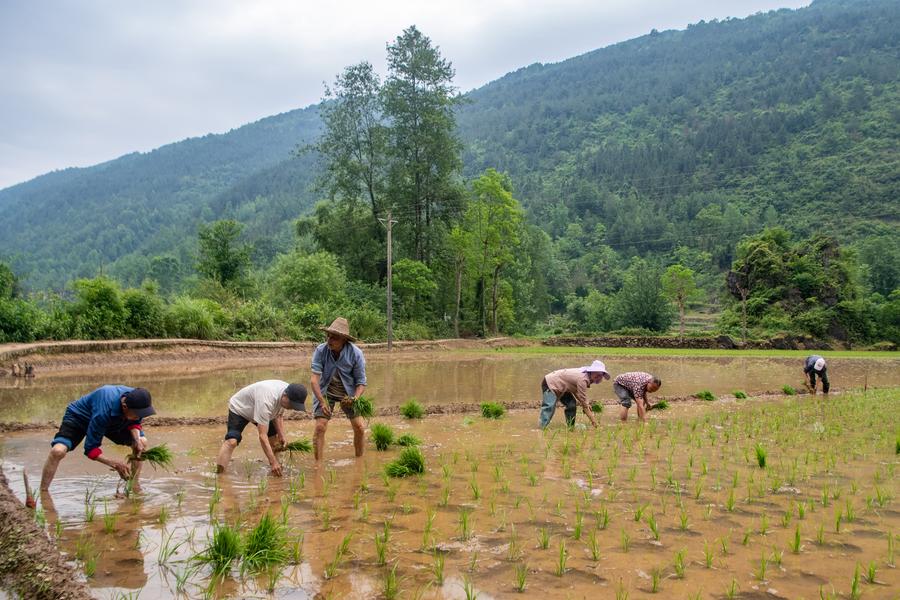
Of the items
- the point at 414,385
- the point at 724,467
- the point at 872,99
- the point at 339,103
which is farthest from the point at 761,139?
the point at 724,467

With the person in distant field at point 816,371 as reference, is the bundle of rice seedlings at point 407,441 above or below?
above

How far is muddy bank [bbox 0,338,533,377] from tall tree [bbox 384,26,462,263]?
1924 centimetres

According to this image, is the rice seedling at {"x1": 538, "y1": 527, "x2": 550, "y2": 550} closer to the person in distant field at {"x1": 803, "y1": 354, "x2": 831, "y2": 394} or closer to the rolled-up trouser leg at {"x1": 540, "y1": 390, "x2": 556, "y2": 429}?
the rolled-up trouser leg at {"x1": 540, "y1": 390, "x2": 556, "y2": 429}

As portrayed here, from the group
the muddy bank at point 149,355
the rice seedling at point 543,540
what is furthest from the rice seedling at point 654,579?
the muddy bank at point 149,355

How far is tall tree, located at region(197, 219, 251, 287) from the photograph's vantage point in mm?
38000

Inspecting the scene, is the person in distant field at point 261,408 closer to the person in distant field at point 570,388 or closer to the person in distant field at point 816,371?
the person in distant field at point 570,388

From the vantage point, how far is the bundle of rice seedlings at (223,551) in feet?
14.2

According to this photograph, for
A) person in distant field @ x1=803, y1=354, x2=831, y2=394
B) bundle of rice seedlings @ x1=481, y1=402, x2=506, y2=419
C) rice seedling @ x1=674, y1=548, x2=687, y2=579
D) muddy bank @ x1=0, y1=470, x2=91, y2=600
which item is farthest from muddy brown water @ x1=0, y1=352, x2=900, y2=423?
rice seedling @ x1=674, y1=548, x2=687, y2=579

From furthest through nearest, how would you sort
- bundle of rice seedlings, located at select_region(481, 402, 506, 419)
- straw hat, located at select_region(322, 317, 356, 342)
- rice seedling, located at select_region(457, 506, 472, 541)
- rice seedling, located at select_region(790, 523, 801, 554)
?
bundle of rice seedlings, located at select_region(481, 402, 506, 419)
straw hat, located at select_region(322, 317, 356, 342)
rice seedling, located at select_region(457, 506, 472, 541)
rice seedling, located at select_region(790, 523, 801, 554)

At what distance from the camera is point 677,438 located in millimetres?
9875

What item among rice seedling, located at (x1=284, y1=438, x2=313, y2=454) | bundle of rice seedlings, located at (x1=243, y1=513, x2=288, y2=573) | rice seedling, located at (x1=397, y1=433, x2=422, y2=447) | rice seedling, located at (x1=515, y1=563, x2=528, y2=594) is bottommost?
rice seedling, located at (x1=397, y1=433, x2=422, y2=447)

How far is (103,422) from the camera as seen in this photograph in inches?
253

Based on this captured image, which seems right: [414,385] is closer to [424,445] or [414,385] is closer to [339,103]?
[424,445]

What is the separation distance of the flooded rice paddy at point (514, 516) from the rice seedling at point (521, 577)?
0.01m
